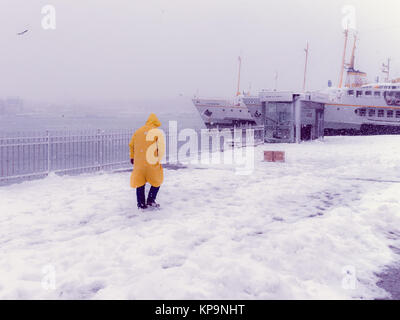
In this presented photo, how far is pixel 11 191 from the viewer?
350 inches

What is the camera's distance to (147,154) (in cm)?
671

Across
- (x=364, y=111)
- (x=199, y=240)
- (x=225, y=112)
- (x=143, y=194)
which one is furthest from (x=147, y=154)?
(x=225, y=112)

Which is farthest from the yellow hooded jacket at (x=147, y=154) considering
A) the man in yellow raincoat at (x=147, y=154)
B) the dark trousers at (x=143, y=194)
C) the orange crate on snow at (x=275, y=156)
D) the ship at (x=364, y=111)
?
the ship at (x=364, y=111)

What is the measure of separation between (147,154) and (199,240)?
2039mm

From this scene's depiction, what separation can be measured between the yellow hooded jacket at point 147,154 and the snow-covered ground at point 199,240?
67 cm

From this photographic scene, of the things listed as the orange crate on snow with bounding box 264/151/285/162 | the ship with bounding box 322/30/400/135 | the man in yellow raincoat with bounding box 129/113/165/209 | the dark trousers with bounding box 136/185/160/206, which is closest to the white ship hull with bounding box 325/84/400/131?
the ship with bounding box 322/30/400/135

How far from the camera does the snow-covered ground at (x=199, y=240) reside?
3918 mm

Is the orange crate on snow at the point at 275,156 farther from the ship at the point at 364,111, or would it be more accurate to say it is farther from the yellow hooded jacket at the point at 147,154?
the ship at the point at 364,111

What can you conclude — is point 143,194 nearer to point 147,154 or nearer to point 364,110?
point 147,154

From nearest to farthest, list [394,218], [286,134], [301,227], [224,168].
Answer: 1. [301,227]
2. [394,218]
3. [224,168]
4. [286,134]

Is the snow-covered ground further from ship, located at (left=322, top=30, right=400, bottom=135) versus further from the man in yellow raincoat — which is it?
ship, located at (left=322, top=30, right=400, bottom=135)

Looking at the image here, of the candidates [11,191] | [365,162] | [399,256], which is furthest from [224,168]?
[399,256]
